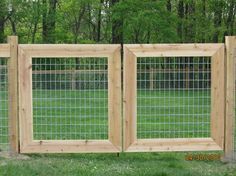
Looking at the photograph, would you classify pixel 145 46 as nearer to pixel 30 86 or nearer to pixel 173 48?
pixel 173 48

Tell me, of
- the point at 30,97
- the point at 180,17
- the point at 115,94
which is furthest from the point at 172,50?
the point at 180,17

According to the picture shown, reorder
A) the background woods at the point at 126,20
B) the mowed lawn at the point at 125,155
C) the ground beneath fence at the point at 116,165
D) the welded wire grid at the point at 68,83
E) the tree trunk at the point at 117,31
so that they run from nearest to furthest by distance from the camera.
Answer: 1. the ground beneath fence at the point at 116,165
2. the mowed lawn at the point at 125,155
3. the welded wire grid at the point at 68,83
4. the background woods at the point at 126,20
5. the tree trunk at the point at 117,31

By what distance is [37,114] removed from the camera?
32.1ft

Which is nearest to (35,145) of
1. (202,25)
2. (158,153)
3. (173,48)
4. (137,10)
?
(158,153)

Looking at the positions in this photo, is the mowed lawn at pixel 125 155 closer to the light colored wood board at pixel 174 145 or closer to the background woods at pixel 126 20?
the light colored wood board at pixel 174 145

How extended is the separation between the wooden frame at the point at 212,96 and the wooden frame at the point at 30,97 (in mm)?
150

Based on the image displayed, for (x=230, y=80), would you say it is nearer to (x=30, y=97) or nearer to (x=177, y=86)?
(x=177, y=86)

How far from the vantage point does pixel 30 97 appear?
27.1ft

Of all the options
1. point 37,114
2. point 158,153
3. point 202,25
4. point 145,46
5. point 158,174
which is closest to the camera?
point 158,174

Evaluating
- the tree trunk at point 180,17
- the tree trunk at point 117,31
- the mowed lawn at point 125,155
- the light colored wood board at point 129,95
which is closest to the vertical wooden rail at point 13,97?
the mowed lawn at point 125,155

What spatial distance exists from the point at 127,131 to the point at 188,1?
27.4 m

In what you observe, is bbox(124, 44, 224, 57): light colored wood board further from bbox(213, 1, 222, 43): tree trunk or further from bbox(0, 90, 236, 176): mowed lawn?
bbox(213, 1, 222, 43): tree trunk

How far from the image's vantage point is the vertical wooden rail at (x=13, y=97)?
325 inches

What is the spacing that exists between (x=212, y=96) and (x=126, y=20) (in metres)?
22.0
